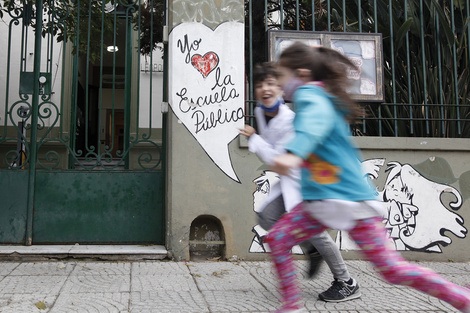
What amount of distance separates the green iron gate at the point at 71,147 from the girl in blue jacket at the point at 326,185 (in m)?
3.20

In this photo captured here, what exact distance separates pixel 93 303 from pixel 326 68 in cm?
237

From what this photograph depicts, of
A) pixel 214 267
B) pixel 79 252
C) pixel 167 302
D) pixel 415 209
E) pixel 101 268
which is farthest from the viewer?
pixel 415 209

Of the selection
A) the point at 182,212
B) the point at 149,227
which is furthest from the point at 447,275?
the point at 149,227

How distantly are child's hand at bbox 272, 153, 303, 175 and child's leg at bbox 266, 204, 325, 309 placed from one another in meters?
0.38

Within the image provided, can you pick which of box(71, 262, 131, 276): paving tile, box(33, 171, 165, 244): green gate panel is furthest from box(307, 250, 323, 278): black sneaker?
box(33, 171, 165, 244): green gate panel

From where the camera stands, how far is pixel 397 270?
2.12 meters

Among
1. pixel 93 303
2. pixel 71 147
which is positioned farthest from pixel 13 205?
pixel 93 303

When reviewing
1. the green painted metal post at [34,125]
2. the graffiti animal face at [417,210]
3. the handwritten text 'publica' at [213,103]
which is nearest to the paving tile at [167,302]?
the handwritten text 'publica' at [213,103]

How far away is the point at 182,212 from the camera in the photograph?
4980 mm

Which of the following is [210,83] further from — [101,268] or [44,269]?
[44,269]

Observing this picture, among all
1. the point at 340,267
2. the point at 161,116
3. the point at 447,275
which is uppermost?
the point at 161,116

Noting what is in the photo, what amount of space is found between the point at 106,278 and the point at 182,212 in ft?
3.85

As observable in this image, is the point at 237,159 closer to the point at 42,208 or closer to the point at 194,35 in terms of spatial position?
the point at 194,35

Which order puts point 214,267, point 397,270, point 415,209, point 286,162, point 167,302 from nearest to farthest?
point 286,162
point 397,270
point 167,302
point 214,267
point 415,209
